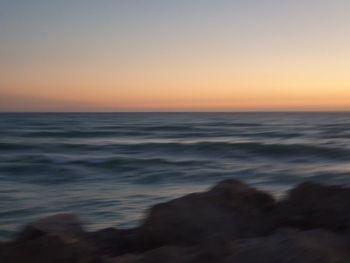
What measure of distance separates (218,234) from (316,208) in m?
0.87

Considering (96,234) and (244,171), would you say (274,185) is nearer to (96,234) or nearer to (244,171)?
(244,171)

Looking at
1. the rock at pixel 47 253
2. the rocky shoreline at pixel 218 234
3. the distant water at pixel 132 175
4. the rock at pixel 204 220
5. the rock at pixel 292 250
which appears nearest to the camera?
the rock at pixel 292 250

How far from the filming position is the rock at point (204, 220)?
3.92 metres

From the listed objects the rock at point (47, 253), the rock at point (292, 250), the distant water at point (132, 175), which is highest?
the rock at point (292, 250)

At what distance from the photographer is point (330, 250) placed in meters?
3.11

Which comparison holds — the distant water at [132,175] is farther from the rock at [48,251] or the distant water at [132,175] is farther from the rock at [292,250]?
the rock at [292,250]

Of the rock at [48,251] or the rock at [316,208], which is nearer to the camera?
the rock at [48,251]

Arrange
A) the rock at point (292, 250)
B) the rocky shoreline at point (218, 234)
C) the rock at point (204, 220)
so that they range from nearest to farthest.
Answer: the rock at point (292, 250) → the rocky shoreline at point (218, 234) → the rock at point (204, 220)

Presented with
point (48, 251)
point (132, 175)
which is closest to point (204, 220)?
point (48, 251)

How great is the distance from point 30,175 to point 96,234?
1119 cm

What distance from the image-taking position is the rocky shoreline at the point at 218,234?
309cm

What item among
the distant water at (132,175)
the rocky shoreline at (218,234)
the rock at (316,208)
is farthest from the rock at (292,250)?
the distant water at (132,175)

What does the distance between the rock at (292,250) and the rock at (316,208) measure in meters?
0.69

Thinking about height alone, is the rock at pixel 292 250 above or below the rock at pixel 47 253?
above
